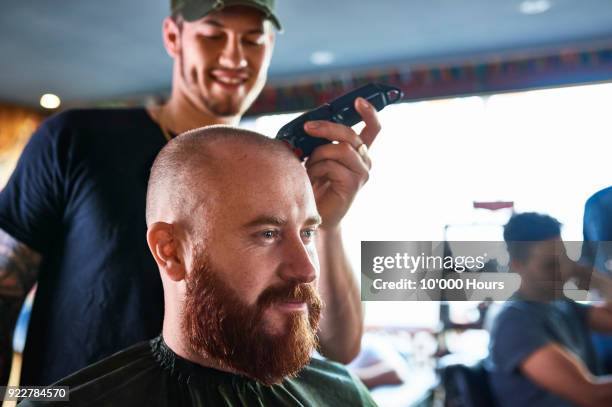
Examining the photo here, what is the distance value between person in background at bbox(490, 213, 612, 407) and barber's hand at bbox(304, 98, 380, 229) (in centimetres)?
61

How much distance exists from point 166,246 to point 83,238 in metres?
0.30

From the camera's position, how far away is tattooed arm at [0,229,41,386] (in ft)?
3.57

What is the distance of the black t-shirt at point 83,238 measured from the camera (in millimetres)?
1071

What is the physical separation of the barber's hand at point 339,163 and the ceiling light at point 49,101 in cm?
161

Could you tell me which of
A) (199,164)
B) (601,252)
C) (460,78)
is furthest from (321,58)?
(199,164)

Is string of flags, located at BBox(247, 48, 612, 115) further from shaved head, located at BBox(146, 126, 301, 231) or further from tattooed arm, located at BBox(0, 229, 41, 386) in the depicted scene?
tattooed arm, located at BBox(0, 229, 41, 386)

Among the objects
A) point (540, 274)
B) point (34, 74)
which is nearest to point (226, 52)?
point (540, 274)

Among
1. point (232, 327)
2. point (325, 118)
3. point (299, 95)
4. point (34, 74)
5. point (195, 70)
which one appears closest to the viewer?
point (232, 327)

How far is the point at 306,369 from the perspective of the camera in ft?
3.49

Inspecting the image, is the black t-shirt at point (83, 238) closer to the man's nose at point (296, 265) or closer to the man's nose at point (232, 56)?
the man's nose at point (232, 56)

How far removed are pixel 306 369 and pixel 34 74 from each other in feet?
7.89

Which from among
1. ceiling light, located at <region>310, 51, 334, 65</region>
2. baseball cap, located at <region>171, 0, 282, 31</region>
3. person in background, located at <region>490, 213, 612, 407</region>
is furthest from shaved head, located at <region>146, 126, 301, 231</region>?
ceiling light, located at <region>310, 51, 334, 65</region>

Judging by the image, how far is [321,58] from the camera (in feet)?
11.7

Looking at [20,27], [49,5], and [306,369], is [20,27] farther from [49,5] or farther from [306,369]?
[306,369]
